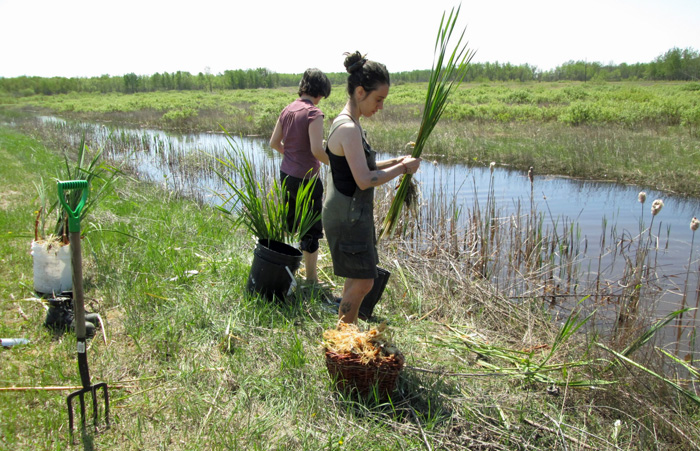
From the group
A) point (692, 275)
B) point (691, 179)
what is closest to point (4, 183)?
point (692, 275)

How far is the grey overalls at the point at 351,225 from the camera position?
2.52 m

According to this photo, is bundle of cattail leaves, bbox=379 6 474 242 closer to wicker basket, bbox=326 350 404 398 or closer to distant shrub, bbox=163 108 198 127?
wicker basket, bbox=326 350 404 398

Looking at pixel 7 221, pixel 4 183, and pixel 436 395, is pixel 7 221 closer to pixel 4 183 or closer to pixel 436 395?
pixel 4 183

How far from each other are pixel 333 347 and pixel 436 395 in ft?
1.88

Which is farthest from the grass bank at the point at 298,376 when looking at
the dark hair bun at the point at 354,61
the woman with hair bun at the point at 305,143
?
the dark hair bun at the point at 354,61

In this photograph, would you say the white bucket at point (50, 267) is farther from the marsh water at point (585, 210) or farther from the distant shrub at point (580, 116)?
the distant shrub at point (580, 116)

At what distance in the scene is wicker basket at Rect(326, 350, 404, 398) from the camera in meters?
2.29

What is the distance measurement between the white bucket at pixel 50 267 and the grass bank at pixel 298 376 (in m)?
0.20

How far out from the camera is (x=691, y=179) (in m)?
9.20

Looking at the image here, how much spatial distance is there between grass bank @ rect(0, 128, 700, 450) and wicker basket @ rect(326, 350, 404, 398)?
7 centimetres

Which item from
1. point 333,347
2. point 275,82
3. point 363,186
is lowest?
point 333,347

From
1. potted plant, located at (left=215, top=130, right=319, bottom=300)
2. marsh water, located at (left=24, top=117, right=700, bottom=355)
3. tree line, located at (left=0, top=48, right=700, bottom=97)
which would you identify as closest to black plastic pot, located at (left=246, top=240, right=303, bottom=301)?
potted plant, located at (left=215, top=130, right=319, bottom=300)

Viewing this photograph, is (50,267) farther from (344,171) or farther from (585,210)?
(585,210)

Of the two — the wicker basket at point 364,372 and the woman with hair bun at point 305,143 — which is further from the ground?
the woman with hair bun at point 305,143
